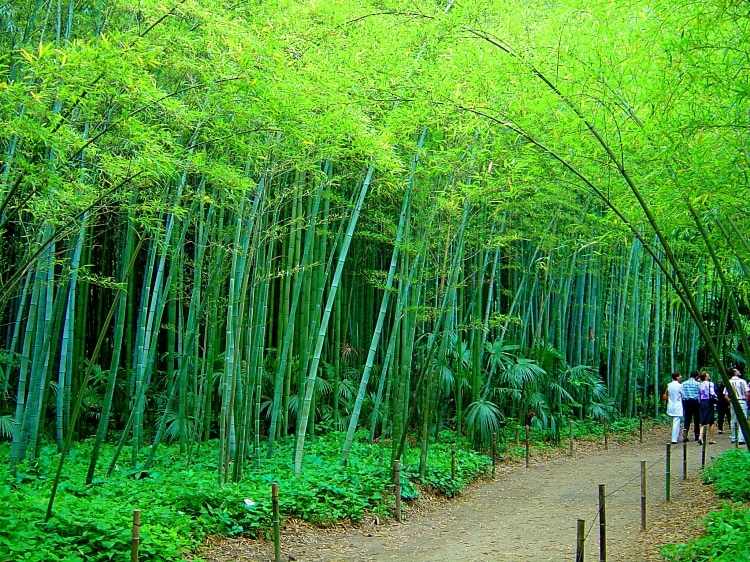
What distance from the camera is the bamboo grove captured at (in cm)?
374

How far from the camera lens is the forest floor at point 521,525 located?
4.75 metres

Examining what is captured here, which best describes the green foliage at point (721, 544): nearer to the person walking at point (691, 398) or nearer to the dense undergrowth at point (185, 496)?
the dense undergrowth at point (185, 496)

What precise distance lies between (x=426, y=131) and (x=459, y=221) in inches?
49.8

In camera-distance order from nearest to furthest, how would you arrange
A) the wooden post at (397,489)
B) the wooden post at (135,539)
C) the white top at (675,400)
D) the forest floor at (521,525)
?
the wooden post at (135,539)
the forest floor at (521,525)
the wooden post at (397,489)
the white top at (675,400)

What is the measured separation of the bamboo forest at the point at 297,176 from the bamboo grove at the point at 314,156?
3 cm

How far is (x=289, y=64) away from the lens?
475cm

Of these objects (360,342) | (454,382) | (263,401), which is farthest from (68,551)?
(360,342)

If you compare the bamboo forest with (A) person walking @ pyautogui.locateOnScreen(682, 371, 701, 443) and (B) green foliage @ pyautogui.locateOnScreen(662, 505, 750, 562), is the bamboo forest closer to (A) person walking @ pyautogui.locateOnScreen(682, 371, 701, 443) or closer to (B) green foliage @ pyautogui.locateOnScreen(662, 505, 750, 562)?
(B) green foliage @ pyautogui.locateOnScreen(662, 505, 750, 562)

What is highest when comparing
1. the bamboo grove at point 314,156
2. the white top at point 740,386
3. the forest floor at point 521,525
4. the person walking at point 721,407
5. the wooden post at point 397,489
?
the bamboo grove at point 314,156

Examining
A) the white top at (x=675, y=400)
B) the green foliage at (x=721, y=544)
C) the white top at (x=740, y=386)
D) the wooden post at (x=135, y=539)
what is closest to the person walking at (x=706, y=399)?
the white top at (x=740, y=386)

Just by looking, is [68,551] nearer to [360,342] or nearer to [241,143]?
[241,143]

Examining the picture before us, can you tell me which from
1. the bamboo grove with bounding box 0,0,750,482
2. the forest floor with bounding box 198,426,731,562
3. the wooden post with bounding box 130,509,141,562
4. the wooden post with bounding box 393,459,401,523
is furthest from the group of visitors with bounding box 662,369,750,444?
the wooden post with bounding box 130,509,141,562

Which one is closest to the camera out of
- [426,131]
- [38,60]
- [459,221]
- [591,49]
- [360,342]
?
[38,60]

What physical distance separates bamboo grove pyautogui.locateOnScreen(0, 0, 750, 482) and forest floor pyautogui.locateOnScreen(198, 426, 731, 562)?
33.4 inches
